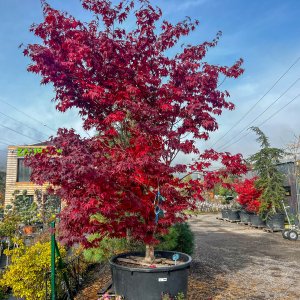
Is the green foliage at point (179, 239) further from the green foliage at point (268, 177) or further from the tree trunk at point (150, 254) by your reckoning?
the green foliage at point (268, 177)

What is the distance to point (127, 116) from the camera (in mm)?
5434

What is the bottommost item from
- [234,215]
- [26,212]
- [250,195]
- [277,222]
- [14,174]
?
[277,222]

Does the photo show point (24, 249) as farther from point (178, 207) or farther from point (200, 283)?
point (200, 283)

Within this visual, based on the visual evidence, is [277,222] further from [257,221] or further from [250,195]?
[250,195]

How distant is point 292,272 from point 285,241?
16.9 ft

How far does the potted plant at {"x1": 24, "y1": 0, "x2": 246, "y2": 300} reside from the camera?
15.4 ft

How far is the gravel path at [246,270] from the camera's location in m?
5.94

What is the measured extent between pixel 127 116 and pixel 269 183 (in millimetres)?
11657

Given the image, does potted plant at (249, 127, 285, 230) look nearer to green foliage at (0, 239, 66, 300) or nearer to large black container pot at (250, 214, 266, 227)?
large black container pot at (250, 214, 266, 227)

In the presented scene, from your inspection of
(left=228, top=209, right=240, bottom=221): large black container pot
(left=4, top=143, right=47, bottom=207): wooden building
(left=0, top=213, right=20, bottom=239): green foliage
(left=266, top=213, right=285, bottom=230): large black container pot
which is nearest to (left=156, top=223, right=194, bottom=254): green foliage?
(left=0, top=213, right=20, bottom=239): green foliage

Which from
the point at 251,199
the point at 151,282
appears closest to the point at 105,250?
the point at 151,282

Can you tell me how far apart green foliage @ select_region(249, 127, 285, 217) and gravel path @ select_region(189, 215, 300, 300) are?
3023 mm

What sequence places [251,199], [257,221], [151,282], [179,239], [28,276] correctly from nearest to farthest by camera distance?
[28,276] < [151,282] < [179,239] < [257,221] < [251,199]

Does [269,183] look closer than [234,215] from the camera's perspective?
Yes
